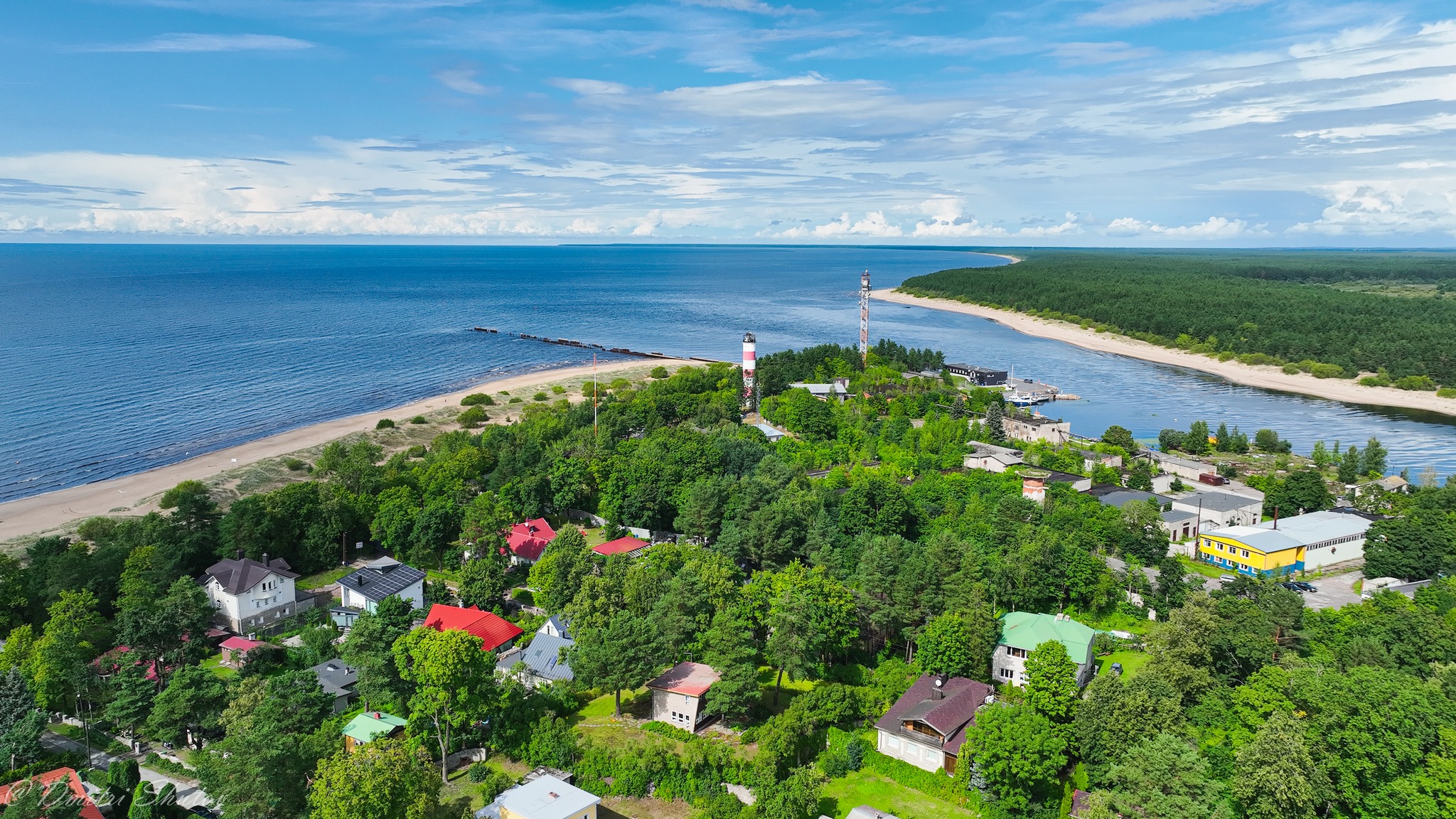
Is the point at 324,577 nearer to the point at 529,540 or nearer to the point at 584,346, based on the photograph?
the point at 529,540

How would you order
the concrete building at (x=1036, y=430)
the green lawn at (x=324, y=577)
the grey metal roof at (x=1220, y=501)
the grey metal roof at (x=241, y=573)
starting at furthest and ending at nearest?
the concrete building at (x=1036, y=430) < the grey metal roof at (x=1220, y=501) < the green lawn at (x=324, y=577) < the grey metal roof at (x=241, y=573)

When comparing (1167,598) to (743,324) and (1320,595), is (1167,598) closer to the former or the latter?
(1320,595)

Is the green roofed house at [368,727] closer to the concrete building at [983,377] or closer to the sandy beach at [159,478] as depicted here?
the sandy beach at [159,478]

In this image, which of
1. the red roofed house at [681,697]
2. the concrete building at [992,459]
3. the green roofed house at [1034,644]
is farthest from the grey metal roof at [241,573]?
the concrete building at [992,459]

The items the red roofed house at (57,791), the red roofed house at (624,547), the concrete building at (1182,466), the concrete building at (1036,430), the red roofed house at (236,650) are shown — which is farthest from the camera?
the concrete building at (1036,430)

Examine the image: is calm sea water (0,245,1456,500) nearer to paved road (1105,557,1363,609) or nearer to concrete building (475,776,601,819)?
paved road (1105,557,1363,609)

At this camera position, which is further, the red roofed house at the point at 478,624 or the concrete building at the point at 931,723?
the red roofed house at the point at 478,624
